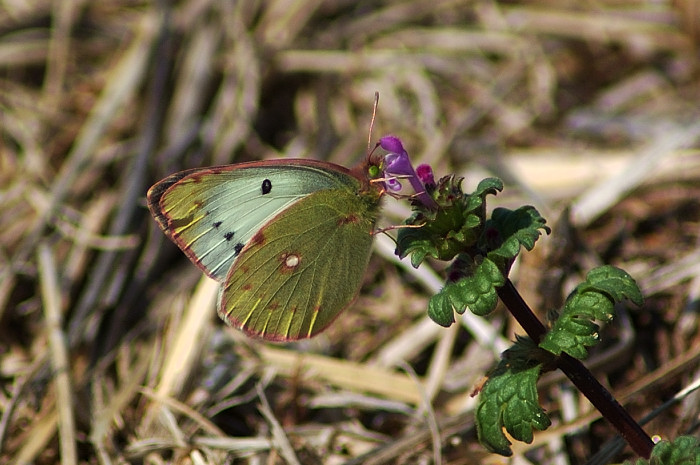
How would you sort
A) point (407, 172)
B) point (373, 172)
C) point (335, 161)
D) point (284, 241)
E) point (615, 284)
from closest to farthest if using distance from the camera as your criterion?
point (615, 284), point (407, 172), point (373, 172), point (284, 241), point (335, 161)

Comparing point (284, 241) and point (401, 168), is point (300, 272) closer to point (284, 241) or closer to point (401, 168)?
point (284, 241)

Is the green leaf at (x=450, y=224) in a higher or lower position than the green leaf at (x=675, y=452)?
higher

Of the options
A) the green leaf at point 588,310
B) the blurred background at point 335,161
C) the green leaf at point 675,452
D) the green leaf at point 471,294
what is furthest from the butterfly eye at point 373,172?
the green leaf at point 675,452

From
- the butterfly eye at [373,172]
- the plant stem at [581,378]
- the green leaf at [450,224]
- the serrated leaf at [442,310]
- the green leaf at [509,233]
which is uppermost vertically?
the butterfly eye at [373,172]

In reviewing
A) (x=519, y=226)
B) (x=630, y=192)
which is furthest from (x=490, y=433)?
(x=630, y=192)

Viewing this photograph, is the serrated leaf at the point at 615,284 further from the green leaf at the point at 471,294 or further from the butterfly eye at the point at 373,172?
the butterfly eye at the point at 373,172

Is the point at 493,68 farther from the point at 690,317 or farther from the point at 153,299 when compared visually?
the point at 153,299

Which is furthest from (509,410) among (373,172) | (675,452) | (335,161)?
(335,161)

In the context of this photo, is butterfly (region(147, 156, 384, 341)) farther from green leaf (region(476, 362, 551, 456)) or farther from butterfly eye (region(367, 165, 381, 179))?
green leaf (region(476, 362, 551, 456))
